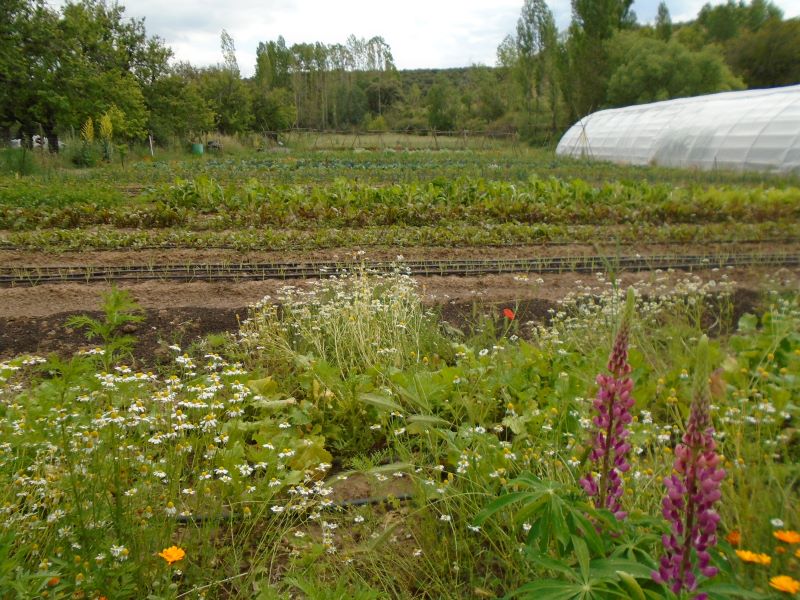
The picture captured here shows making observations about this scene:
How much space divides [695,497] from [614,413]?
0.31 metres

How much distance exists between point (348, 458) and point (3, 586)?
5.30 ft

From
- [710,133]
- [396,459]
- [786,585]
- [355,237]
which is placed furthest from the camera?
[710,133]

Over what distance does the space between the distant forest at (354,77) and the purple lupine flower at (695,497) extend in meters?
20.0

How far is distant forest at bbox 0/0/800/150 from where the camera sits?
21906 millimetres

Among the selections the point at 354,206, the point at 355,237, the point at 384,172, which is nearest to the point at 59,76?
the point at 384,172

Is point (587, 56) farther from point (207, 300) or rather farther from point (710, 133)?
point (207, 300)

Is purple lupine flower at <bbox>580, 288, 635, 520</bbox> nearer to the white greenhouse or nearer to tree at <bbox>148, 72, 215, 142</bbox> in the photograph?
the white greenhouse

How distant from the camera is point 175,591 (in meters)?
1.87

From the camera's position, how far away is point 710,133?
1502 cm

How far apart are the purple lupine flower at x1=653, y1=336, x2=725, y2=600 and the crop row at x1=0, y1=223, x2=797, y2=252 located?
6.91m

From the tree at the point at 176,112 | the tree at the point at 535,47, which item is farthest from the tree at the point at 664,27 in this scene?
the tree at the point at 176,112

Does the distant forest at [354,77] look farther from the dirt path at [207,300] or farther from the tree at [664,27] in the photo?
the dirt path at [207,300]

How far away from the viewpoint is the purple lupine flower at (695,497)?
108 centimetres

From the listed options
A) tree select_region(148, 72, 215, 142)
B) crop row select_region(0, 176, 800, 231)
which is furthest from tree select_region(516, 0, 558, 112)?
crop row select_region(0, 176, 800, 231)
